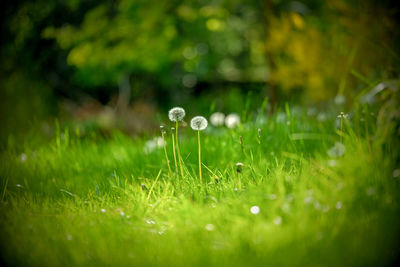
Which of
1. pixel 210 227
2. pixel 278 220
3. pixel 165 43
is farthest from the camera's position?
pixel 165 43

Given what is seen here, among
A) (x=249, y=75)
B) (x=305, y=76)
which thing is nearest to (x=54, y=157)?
(x=305, y=76)

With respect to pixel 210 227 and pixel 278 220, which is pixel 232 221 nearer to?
pixel 210 227

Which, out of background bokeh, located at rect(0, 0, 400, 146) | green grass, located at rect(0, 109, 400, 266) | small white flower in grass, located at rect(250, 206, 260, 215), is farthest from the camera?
background bokeh, located at rect(0, 0, 400, 146)

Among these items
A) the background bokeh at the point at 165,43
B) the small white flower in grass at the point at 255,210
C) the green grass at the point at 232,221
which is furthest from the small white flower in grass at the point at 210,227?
the background bokeh at the point at 165,43

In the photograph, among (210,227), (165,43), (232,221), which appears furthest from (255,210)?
(165,43)

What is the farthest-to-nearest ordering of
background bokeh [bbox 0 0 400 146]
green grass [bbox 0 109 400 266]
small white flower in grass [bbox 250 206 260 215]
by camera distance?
background bokeh [bbox 0 0 400 146]
small white flower in grass [bbox 250 206 260 215]
green grass [bbox 0 109 400 266]

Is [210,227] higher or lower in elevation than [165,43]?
lower

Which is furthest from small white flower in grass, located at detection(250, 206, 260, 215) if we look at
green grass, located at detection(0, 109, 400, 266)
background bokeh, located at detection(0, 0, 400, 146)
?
background bokeh, located at detection(0, 0, 400, 146)

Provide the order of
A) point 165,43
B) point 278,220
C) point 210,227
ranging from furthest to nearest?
point 165,43
point 210,227
point 278,220

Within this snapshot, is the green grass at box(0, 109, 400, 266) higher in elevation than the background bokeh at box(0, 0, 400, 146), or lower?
lower

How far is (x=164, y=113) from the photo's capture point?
10.7 meters

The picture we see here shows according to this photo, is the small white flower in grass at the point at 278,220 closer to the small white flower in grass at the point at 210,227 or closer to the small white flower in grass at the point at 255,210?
the small white flower in grass at the point at 255,210

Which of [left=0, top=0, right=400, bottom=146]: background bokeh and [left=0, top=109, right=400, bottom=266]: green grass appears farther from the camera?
A: [left=0, top=0, right=400, bottom=146]: background bokeh

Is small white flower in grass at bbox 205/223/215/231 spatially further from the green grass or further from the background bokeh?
the background bokeh
